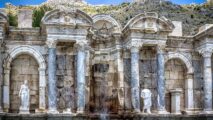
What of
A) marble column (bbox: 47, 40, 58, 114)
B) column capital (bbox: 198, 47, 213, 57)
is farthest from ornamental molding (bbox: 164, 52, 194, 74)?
marble column (bbox: 47, 40, 58, 114)

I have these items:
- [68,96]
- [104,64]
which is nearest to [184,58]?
[104,64]

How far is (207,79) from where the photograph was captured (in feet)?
74.3

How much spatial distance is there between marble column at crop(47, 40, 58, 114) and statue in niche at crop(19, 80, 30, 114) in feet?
3.28

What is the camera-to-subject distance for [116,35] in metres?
22.2

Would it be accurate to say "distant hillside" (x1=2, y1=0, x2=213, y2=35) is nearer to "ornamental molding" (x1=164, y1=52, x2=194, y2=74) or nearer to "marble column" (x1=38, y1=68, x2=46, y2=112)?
"ornamental molding" (x1=164, y1=52, x2=194, y2=74)

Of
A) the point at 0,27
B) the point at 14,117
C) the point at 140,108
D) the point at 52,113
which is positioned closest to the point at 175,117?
the point at 140,108

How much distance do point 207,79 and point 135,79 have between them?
3953mm

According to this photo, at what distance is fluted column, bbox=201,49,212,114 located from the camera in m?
22.5

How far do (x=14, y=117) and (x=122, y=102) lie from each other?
5415 millimetres

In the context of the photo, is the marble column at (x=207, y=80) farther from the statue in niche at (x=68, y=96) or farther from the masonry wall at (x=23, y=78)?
the masonry wall at (x=23, y=78)

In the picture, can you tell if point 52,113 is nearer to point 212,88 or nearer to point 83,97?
point 83,97

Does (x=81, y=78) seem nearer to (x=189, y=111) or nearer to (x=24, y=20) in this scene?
(x=24, y=20)

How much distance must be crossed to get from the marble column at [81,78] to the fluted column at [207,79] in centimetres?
639

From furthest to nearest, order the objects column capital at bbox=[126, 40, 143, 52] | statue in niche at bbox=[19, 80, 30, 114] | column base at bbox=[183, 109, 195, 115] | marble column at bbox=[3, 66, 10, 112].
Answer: column base at bbox=[183, 109, 195, 115] → column capital at bbox=[126, 40, 143, 52] → marble column at bbox=[3, 66, 10, 112] → statue in niche at bbox=[19, 80, 30, 114]
